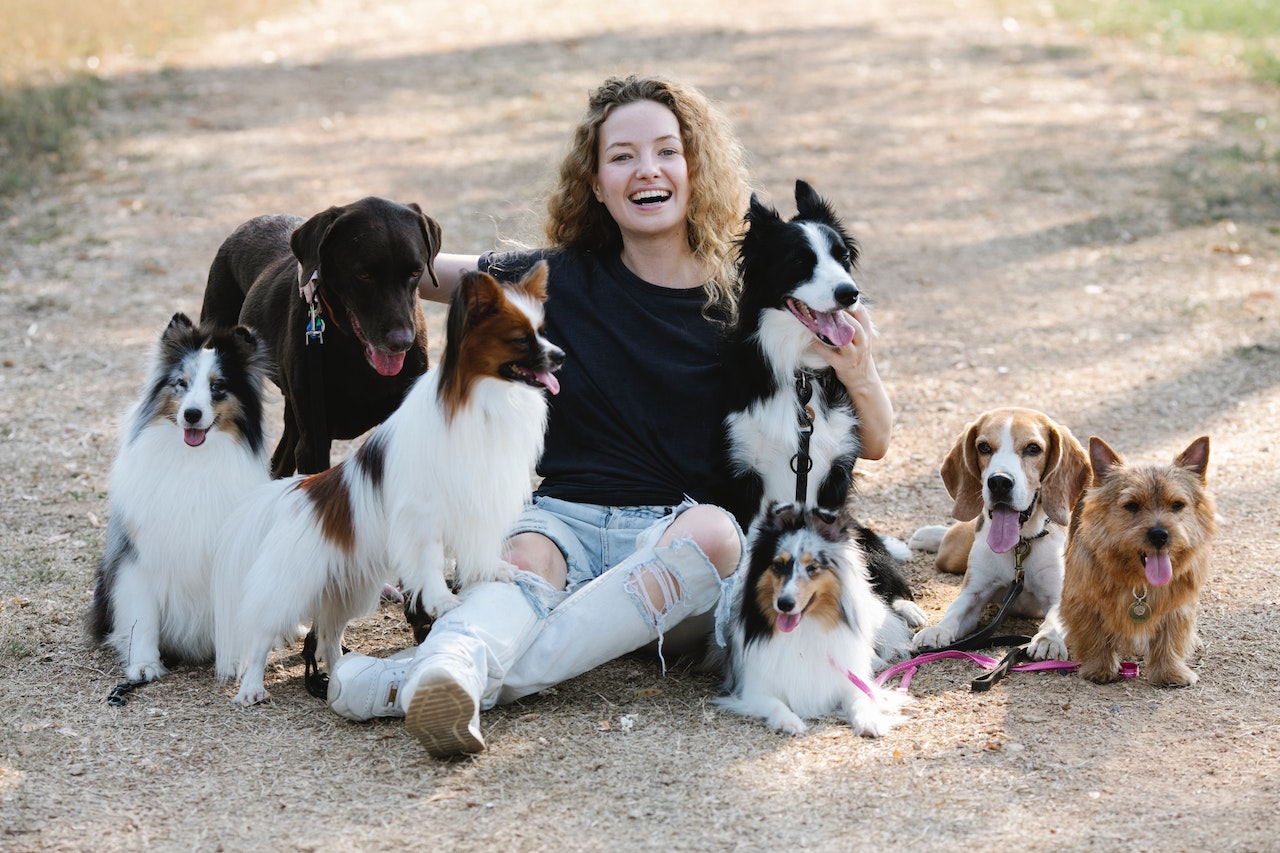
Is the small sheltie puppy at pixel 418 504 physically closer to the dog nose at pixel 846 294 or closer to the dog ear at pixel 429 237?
the dog ear at pixel 429 237

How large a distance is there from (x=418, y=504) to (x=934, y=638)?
1.72m

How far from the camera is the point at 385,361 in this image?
4.07 metres

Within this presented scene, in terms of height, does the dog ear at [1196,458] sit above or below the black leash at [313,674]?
above

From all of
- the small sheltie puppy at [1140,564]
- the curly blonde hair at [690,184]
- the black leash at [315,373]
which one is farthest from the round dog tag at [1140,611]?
the black leash at [315,373]

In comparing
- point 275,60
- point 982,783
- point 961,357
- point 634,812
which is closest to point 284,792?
point 634,812

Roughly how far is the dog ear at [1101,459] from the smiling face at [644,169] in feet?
4.97

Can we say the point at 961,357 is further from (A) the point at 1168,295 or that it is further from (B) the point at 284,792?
(B) the point at 284,792

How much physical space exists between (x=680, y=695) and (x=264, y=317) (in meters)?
2.09

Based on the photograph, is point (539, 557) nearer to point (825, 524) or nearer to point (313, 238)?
point (825, 524)

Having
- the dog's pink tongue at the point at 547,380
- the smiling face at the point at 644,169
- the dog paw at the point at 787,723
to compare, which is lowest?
the dog paw at the point at 787,723

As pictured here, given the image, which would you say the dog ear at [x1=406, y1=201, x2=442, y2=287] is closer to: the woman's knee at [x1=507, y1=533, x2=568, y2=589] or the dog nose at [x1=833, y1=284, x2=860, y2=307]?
the woman's knee at [x1=507, y1=533, x2=568, y2=589]

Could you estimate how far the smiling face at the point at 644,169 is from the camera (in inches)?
161

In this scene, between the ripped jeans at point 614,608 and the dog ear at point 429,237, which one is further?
the dog ear at point 429,237

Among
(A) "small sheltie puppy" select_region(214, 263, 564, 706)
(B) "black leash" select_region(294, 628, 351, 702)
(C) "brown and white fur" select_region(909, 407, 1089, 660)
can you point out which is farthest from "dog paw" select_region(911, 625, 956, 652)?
(B) "black leash" select_region(294, 628, 351, 702)
